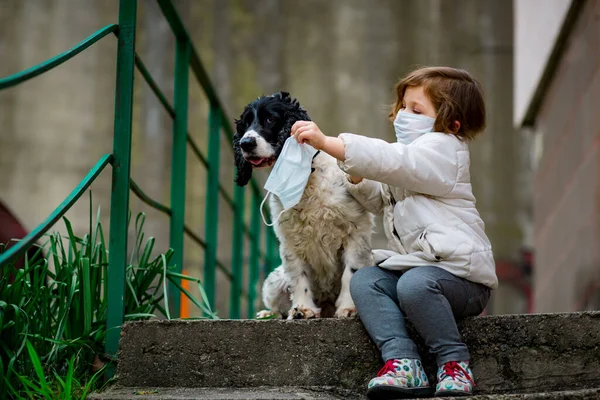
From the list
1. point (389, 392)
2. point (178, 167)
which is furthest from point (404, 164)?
point (178, 167)

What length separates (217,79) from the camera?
41.8 ft

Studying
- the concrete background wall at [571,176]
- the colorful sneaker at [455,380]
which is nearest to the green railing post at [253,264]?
the concrete background wall at [571,176]

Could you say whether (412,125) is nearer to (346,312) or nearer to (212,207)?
(346,312)

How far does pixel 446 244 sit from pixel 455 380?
0.39 metres

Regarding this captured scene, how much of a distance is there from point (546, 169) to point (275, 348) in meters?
5.07

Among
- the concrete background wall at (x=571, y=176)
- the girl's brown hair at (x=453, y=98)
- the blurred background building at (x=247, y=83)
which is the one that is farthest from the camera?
the blurred background building at (x=247, y=83)

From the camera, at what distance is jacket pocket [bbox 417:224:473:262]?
7.86 ft

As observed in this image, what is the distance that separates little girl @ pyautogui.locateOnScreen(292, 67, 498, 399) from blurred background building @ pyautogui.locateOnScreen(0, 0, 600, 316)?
9.64 m

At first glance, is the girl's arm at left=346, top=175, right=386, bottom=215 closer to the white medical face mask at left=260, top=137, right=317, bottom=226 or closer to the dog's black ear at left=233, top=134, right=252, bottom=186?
the white medical face mask at left=260, top=137, right=317, bottom=226

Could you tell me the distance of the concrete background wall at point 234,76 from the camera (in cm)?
1248

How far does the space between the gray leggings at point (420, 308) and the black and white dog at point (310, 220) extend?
44cm

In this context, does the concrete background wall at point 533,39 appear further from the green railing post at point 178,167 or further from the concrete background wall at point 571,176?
the green railing post at point 178,167

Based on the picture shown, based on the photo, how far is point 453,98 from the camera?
2.61 meters

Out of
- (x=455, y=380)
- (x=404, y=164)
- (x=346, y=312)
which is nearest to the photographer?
(x=455, y=380)
